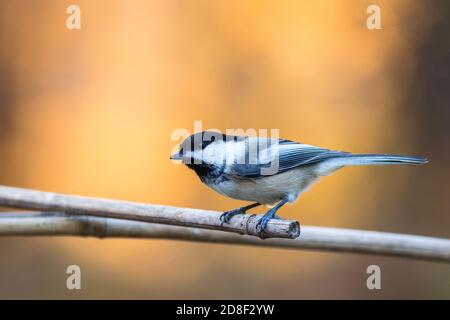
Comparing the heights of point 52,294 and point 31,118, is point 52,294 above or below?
below

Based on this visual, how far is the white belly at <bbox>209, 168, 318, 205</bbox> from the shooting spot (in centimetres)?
181

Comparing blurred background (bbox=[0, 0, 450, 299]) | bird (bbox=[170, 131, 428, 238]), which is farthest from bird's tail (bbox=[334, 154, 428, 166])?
blurred background (bbox=[0, 0, 450, 299])

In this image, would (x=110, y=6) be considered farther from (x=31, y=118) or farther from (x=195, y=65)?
(x=31, y=118)

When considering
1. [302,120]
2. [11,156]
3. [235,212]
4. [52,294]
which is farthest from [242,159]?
[11,156]

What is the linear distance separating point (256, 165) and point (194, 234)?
15.3 inches

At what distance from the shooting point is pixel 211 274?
12.2 feet

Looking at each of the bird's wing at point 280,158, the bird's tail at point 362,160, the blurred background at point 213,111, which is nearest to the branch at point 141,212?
the bird's wing at point 280,158

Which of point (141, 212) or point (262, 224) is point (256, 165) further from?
point (141, 212)

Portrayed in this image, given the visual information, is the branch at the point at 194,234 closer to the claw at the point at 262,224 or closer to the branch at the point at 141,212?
the branch at the point at 141,212

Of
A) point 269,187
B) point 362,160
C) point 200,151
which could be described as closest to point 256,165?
point 269,187

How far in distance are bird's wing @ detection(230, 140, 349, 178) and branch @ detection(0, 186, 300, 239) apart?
0.53 feet

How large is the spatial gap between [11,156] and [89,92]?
69cm

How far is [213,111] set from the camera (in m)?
3.69

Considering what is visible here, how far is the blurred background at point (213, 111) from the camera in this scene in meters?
3.61
